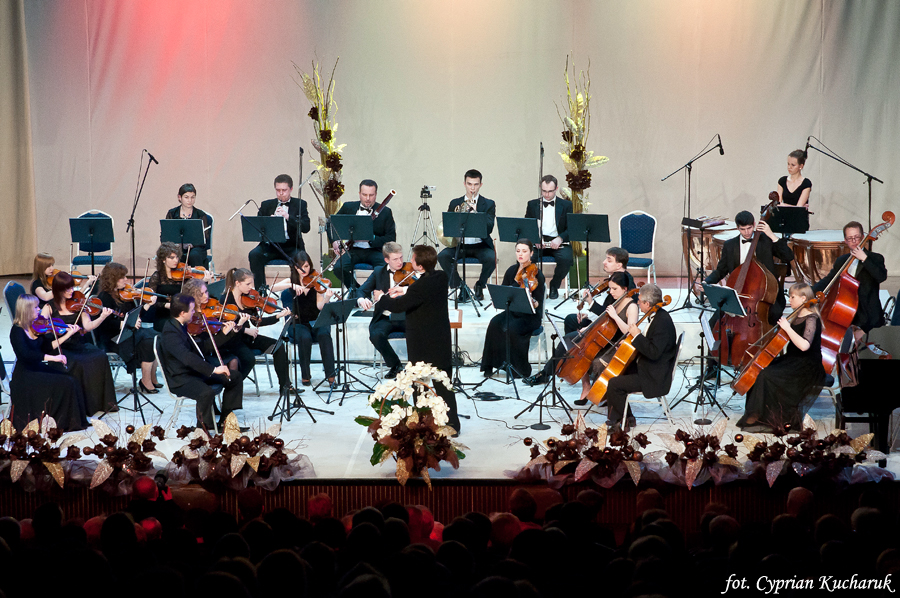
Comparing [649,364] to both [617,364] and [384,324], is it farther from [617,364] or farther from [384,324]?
[384,324]

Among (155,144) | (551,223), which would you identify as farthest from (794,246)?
(155,144)

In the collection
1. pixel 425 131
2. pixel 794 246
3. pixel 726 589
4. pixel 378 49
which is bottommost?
pixel 726 589

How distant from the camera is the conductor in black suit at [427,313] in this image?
5867 millimetres

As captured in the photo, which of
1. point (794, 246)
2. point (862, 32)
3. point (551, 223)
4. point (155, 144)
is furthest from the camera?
point (155, 144)

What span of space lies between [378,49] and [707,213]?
15.3ft

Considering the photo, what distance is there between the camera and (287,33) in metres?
11.7

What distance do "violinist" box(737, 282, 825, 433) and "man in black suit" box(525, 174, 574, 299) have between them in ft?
10.5

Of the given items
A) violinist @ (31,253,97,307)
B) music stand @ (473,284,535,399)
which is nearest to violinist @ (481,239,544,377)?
music stand @ (473,284,535,399)

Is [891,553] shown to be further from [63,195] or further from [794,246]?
[63,195]

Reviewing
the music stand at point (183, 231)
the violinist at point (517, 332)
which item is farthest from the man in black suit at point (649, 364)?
the music stand at point (183, 231)

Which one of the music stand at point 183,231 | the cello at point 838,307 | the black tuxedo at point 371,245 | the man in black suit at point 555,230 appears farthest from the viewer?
the man in black suit at point 555,230

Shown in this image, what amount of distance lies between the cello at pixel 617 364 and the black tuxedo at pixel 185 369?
2.57 metres

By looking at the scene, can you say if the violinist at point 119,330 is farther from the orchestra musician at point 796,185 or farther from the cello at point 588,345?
the orchestra musician at point 796,185

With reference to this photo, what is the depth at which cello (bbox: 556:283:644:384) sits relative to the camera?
6.52m
